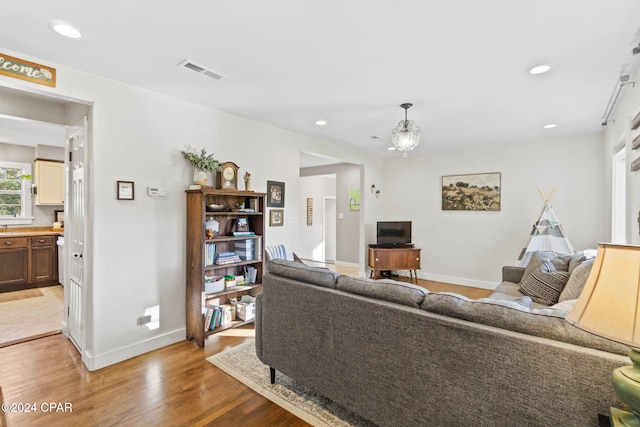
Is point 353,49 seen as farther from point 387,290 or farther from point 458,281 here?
point 458,281

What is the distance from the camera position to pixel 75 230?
10.4 feet

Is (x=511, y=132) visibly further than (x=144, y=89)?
Yes

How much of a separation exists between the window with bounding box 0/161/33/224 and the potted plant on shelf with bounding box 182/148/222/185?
4.43 meters

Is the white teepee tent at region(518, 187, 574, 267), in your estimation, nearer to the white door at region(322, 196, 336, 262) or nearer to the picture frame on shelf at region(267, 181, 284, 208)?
the picture frame on shelf at region(267, 181, 284, 208)

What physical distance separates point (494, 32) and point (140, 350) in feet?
12.8

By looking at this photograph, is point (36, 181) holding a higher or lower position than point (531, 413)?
higher

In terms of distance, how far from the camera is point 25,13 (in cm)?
188

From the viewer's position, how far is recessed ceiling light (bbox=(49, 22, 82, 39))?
1991 mm

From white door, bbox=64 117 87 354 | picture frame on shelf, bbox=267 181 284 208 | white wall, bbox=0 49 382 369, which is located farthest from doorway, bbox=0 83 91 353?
picture frame on shelf, bbox=267 181 284 208

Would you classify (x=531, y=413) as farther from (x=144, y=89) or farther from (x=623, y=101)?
(x=144, y=89)

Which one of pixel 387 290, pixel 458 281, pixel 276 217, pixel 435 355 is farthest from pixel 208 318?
pixel 458 281

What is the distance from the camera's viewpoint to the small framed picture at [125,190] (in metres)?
2.88

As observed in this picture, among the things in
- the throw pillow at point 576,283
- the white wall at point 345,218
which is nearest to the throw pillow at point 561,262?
the throw pillow at point 576,283

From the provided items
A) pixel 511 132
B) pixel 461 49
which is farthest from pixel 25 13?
pixel 511 132
